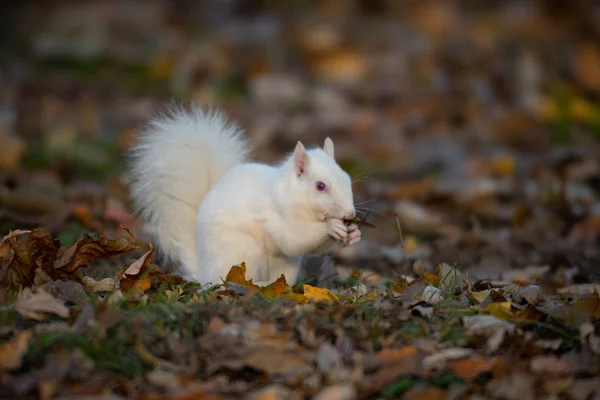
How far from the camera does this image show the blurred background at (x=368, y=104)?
235 inches

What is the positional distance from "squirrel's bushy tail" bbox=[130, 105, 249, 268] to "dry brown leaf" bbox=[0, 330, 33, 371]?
147cm

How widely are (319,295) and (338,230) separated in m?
0.32

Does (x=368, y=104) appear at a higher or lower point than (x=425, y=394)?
lower

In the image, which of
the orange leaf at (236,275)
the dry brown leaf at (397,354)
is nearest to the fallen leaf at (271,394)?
the dry brown leaf at (397,354)

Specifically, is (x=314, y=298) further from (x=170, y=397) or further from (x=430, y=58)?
(x=430, y=58)

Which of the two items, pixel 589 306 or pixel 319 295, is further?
pixel 319 295

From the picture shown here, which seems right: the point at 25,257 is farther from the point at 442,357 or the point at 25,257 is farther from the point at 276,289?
the point at 442,357

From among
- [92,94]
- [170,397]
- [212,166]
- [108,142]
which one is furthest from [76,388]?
[92,94]

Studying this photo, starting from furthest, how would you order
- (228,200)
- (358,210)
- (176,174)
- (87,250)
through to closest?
(176,174) → (358,210) → (228,200) → (87,250)

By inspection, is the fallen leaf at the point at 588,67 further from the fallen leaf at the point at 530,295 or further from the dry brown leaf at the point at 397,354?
the dry brown leaf at the point at 397,354

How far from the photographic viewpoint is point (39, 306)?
3.19 m

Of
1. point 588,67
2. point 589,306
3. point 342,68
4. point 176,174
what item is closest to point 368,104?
point 342,68

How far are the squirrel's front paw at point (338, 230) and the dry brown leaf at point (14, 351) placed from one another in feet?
4.58

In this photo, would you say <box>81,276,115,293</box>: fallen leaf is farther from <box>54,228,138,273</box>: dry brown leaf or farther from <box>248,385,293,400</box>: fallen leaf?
<box>248,385,293,400</box>: fallen leaf
